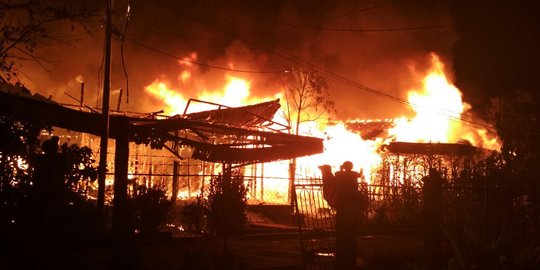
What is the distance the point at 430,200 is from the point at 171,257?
5.30m

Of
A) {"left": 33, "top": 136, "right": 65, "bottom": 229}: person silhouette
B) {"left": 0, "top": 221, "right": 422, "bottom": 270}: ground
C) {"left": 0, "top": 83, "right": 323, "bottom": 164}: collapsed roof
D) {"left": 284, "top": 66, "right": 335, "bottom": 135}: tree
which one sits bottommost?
{"left": 0, "top": 221, "right": 422, "bottom": 270}: ground

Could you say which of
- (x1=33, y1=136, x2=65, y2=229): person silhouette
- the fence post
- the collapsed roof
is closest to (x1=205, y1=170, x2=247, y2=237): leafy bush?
the collapsed roof

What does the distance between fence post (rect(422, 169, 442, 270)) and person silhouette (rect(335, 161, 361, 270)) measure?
1.33 metres

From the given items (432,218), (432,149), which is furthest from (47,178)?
(432,149)

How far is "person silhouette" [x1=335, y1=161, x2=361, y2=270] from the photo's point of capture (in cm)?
838

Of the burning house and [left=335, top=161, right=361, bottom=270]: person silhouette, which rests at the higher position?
the burning house

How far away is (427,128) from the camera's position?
39.6 m

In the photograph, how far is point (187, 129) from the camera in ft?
43.1

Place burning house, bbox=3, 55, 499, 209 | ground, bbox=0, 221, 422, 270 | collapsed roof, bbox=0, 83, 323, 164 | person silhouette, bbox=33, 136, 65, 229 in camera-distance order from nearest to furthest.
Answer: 1. person silhouette, bbox=33, 136, 65, 229
2. ground, bbox=0, 221, 422, 270
3. collapsed roof, bbox=0, 83, 323, 164
4. burning house, bbox=3, 55, 499, 209

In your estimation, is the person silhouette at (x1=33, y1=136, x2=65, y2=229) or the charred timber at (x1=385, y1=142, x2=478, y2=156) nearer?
the person silhouette at (x1=33, y1=136, x2=65, y2=229)

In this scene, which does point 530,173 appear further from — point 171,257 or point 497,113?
point 171,257

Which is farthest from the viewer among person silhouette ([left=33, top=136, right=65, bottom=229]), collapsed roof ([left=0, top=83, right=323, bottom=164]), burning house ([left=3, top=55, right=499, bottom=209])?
burning house ([left=3, top=55, right=499, bottom=209])

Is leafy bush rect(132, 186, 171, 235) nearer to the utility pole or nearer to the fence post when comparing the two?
the utility pole

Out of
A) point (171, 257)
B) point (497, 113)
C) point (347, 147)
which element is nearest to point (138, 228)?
point (171, 257)
